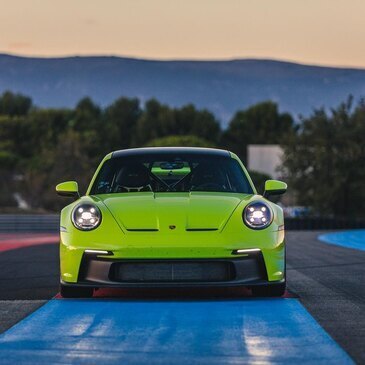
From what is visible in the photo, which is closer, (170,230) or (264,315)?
(264,315)

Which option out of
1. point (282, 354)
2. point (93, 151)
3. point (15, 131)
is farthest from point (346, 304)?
point (15, 131)

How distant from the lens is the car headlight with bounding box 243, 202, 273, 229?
8.61m

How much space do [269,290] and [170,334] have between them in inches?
82.8

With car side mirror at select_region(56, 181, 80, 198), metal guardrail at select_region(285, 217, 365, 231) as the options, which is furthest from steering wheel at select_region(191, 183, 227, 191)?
metal guardrail at select_region(285, 217, 365, 231)

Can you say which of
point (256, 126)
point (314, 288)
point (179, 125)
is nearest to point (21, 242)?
point (314, 288)

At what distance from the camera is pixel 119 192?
372 inches

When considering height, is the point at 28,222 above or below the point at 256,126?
below

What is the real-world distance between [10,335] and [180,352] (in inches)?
52.6

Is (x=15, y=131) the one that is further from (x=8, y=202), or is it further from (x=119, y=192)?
(x=119, y=192)

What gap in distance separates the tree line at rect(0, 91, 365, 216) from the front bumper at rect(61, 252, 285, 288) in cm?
5605

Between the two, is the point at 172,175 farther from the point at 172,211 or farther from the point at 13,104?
the point at 13,104

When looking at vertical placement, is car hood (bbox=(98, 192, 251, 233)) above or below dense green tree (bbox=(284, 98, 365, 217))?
above

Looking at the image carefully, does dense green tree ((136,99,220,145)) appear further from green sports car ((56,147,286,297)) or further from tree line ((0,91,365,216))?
green sports car ((56,147,286,297))

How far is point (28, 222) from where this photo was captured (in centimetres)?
5700
